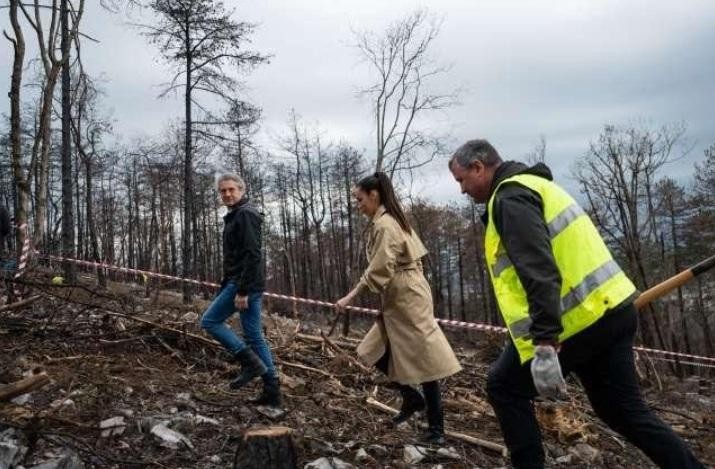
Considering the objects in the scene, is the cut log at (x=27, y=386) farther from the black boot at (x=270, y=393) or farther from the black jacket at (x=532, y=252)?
the black jacket at (x=532, y=252)

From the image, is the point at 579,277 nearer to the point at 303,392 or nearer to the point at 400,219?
the point at 400,219

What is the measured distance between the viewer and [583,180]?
30.3 metres

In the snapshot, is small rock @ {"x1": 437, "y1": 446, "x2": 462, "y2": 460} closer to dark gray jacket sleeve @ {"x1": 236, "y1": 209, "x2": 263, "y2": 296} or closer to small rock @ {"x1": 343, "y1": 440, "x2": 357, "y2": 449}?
small rock @ {"x1": 343, "y1": 440, "x2": 357, "y2": 449}

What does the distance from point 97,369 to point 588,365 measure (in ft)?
14.7

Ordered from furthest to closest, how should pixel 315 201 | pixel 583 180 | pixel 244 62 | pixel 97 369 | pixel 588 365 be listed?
pixel 315 201 < pixel 583 180 < pixel 244 62 < pixel 97 369 < pixel 588 365

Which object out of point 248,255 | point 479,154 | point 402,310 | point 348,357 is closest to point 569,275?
point 479,154

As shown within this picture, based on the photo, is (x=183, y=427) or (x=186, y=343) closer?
(x=183, y=427)

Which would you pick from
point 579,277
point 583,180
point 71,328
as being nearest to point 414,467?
point 579,277

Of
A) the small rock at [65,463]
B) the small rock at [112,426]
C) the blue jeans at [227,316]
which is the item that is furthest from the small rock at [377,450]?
the small rock at [65,463]

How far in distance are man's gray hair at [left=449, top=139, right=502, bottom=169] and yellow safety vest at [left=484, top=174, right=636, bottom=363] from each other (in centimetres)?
24

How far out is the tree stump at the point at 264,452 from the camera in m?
3.72

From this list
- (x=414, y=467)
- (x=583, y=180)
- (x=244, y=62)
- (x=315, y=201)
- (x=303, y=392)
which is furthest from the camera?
(x=315, y=201)

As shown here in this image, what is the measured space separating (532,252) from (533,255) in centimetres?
1

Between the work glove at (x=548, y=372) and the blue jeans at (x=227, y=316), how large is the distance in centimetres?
298
